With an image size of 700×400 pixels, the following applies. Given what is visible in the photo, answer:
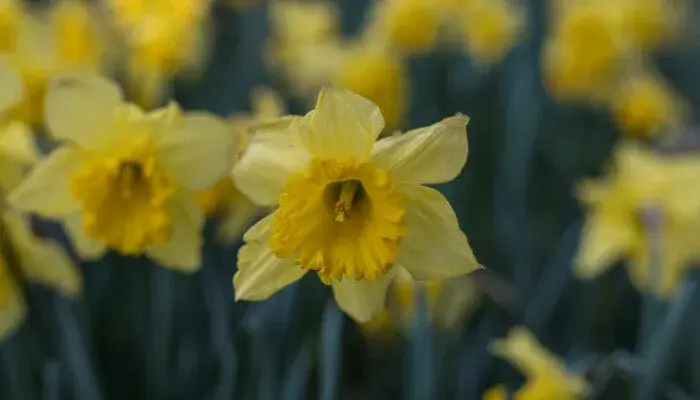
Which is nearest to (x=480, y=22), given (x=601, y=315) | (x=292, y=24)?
(x=292, y=24)

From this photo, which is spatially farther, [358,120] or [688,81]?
[688,81]

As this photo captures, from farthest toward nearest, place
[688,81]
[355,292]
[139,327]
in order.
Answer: [688,81]
[139,327]
[355,292]

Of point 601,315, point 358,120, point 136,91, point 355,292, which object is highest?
point 358,120

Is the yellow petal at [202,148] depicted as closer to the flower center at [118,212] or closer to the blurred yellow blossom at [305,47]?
the flower center at [118,212]

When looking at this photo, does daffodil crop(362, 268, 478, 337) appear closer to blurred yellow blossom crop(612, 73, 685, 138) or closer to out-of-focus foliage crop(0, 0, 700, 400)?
out-of-focus foliage crop(0, 0, 700, 400)

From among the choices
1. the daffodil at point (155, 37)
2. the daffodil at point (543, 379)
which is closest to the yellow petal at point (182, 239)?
the daffodil at point (543, 379)

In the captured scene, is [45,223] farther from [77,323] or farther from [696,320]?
[696,320]

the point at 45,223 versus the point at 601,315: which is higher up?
the point at 45,223
